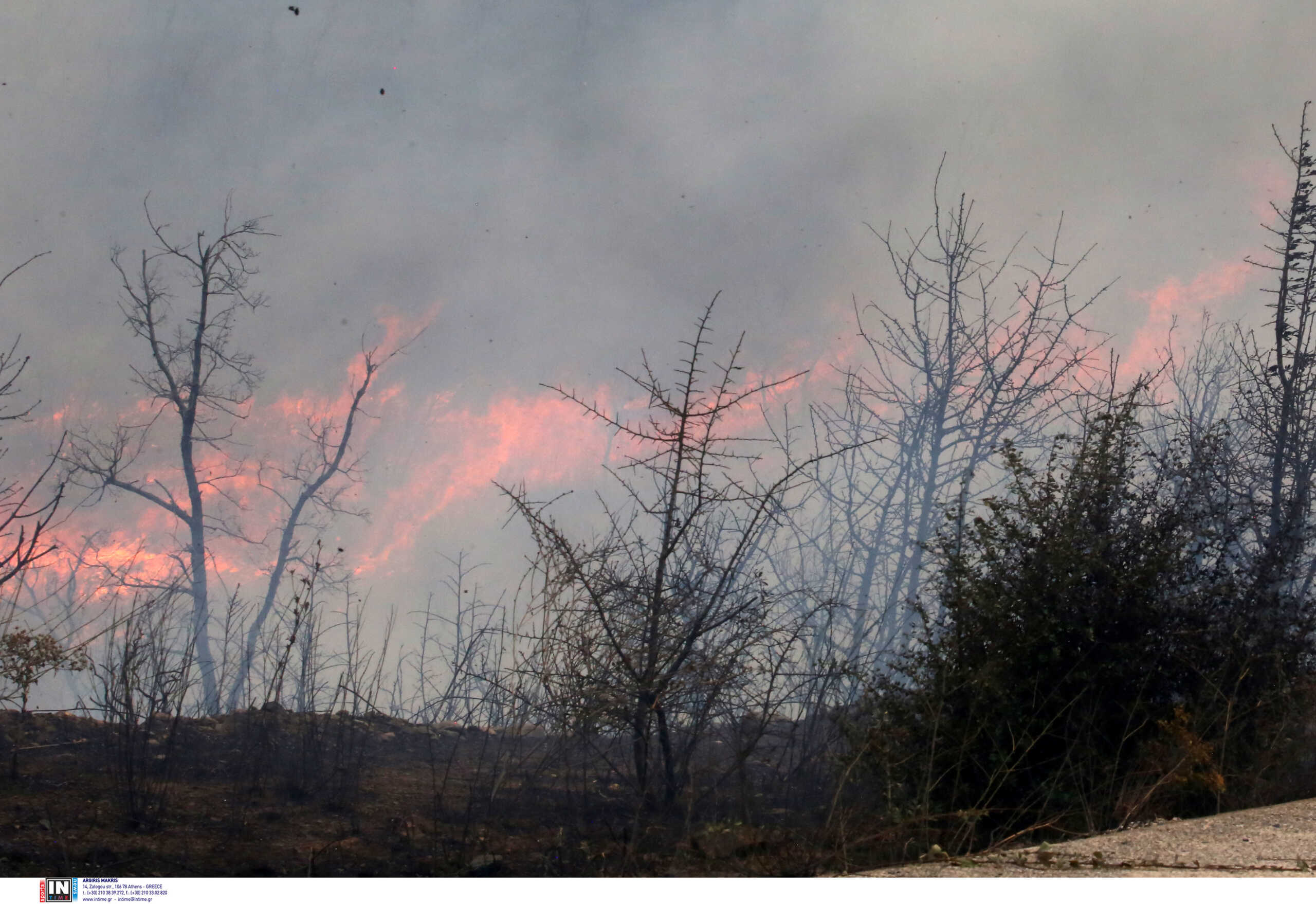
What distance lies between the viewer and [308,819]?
228 inches

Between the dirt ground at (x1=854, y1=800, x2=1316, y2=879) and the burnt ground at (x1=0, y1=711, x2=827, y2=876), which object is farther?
the burnt ground at (x1=0, y1=711, x2=827, y2=876)

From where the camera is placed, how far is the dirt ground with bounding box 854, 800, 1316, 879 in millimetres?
3887

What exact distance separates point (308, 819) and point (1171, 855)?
4.58 metres

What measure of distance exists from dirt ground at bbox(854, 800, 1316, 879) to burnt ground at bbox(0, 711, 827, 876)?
0.86 metres

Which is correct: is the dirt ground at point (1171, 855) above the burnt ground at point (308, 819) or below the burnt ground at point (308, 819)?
below

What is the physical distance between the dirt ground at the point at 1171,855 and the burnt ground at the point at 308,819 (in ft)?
2.82

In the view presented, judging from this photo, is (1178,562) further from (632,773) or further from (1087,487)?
(632,773)

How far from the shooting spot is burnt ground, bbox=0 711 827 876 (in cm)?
493

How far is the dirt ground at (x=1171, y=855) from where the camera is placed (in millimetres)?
3887

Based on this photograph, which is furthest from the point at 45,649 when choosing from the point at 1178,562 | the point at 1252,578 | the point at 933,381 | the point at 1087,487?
the point at 933,381

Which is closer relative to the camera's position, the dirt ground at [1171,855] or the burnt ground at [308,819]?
the dirt ground at [1171,855]

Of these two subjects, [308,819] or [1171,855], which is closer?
[1171,855]

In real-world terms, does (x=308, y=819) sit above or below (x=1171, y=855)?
above

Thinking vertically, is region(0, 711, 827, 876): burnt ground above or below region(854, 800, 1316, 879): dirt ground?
above
